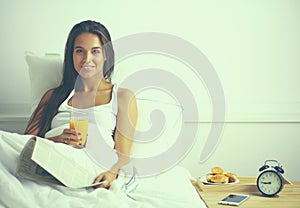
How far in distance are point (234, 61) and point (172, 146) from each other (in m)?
0.74

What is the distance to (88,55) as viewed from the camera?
236cm

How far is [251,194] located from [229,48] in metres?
0.90

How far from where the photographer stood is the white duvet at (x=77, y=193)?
64.4 inches

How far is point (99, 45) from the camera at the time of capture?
238 cm

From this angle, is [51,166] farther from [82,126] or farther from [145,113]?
[145,113]

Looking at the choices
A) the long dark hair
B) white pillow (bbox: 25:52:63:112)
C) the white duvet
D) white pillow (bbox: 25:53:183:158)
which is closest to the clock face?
the white duvet

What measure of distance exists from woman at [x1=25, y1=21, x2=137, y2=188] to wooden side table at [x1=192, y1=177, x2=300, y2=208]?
0.48 metres

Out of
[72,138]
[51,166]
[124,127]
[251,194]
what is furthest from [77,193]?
[251,194]

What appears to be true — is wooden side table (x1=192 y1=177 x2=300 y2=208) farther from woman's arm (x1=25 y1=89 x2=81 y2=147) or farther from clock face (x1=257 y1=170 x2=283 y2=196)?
woman's arm (x1=25 y1=89 x2=81 y2=147)

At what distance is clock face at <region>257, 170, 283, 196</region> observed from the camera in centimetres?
209

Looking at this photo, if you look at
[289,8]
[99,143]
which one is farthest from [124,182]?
[289,8]

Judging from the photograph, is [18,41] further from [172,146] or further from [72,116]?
[172,146]

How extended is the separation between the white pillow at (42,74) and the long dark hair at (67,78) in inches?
2.0

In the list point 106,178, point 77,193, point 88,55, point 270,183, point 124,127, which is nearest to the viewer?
point 77,193
